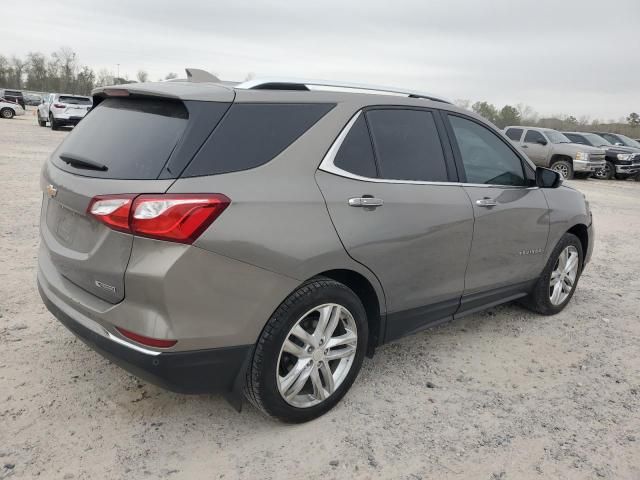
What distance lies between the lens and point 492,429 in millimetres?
2939

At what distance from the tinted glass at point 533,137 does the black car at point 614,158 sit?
169 centimetres

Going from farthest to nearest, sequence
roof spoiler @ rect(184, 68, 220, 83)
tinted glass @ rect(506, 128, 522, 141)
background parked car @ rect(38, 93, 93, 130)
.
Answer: background parked car @ rect(38, 93, 93, 130)
tinted glass @ rect(506, 128, 522, 141)
roof spoiler @ rect(184, 68, 220, 83)

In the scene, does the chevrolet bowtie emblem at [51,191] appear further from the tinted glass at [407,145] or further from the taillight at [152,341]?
the tinted glass at [407,145]

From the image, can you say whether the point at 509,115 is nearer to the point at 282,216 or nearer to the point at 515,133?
the point at 515,133

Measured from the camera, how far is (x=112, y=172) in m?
2.48

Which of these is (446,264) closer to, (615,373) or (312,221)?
(312,221)

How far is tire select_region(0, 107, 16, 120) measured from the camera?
33.4 meters

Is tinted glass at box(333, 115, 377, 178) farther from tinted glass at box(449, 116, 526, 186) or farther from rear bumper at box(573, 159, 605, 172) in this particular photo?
rear bumper at box(573, 159, 605, 172)

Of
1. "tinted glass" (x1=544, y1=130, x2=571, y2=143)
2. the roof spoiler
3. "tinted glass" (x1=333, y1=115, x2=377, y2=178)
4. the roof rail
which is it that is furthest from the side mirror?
"tinted glass" (x1=544, y1=130, x2=571, y2=143)

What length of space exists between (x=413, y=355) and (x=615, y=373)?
1409 millimetres

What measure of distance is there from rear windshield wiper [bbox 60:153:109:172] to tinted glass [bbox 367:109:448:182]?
149 cm

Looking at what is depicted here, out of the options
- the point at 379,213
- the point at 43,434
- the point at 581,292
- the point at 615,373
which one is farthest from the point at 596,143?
the point at 43,434

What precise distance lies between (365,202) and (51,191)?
1.66m

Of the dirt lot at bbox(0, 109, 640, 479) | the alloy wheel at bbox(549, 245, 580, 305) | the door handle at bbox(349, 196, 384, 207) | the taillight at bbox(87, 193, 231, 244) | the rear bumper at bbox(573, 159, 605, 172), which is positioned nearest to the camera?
the taillight at bbox(87, 193, 231, 244)
